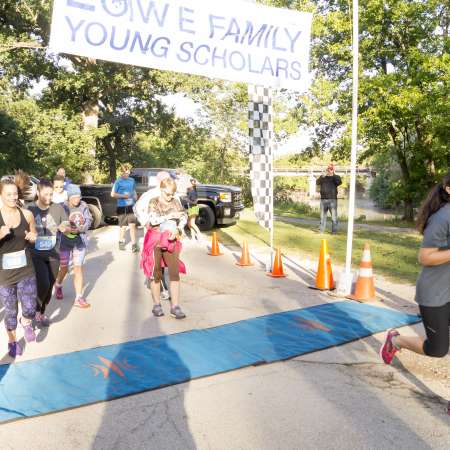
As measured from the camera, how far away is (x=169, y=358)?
4.38 meters

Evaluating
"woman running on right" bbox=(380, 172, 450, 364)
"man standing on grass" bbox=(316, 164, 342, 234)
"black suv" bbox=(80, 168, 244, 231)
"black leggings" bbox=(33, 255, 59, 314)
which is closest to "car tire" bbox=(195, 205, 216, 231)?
"black suv" bbox=(80, 168, 244, 231)

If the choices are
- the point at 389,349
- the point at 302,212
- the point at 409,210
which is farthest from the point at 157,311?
the point at 302,212

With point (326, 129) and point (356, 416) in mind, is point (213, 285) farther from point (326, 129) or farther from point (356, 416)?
point (326, 129)

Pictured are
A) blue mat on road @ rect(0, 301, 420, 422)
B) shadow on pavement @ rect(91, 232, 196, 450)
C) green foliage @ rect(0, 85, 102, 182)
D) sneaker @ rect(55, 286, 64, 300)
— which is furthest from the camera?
green foliage @ rect(0, 85, 102, 182)

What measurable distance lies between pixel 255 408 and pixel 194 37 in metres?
5.48

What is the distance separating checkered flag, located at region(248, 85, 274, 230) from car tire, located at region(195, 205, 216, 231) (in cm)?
642

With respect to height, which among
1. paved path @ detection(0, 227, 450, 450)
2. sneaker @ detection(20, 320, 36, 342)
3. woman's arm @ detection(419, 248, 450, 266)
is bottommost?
paved path @ detection(0, 227, 450, 450)

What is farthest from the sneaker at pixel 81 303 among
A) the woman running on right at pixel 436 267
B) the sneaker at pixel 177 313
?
the woman running on right at pixel 436 267

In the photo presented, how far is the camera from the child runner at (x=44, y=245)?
16.6 feet

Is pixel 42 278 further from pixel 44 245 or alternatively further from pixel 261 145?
pixel 261 145

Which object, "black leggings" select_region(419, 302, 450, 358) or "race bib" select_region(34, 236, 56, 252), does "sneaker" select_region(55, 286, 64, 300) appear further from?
"black leggings" select_region(419, 302, 450, 358)

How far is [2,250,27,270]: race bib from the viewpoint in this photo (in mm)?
4230

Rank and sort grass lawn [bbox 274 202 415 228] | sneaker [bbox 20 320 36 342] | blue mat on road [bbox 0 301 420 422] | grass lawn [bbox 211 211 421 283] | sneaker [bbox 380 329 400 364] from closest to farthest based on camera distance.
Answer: blue mat on road [bbox 0 301 420 422], sneaker [bbox 380 329 400 364], sneaker [bbox 20 320 36 342], grass lawn [bbox 211 211 421 283], grass lawn [bbox 274 202 415 228]

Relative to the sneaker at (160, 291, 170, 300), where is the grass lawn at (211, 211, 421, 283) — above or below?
above
